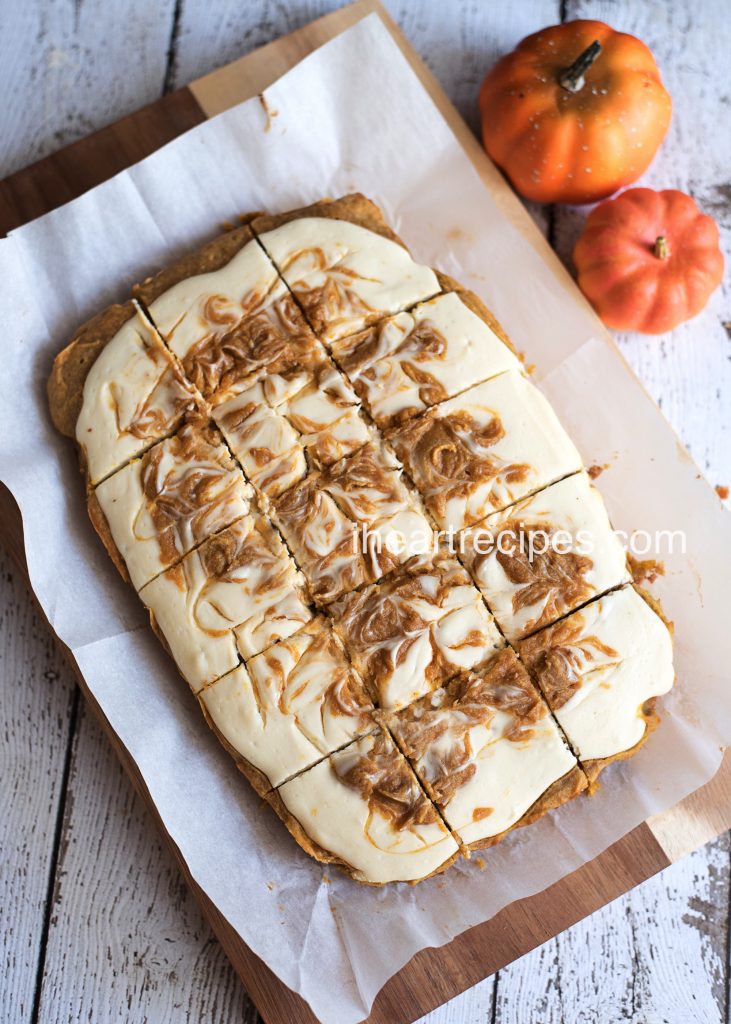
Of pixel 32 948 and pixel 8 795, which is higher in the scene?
pixel 8 795

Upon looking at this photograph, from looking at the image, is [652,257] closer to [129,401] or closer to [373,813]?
[129,401]

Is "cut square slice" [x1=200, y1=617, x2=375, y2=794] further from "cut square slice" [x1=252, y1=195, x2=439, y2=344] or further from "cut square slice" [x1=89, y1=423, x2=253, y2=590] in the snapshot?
"cut square slice" [x1=252, y1=195, x2=439, y2=344]

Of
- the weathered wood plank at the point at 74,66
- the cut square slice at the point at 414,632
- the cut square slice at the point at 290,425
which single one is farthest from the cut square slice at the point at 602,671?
the weathered wood plank at the point at 74,66

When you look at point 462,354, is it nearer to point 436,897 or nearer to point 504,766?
point 504,766

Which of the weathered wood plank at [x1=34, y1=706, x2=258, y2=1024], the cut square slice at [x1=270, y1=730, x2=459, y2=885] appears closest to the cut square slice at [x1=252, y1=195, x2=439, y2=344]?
the cut square slice at [x1=270, y1=730, x2=459, y2=885]

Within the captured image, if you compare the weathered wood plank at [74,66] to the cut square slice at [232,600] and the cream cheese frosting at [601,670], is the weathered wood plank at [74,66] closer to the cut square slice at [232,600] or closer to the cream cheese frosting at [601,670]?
the cut square slice at [232,600]

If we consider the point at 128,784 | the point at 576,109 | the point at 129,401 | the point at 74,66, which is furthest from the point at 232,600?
the point at 74,66

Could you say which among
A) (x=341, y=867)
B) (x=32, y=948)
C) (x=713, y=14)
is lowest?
(x=341, y=867)

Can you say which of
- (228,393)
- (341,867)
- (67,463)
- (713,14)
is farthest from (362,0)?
(341,867)
